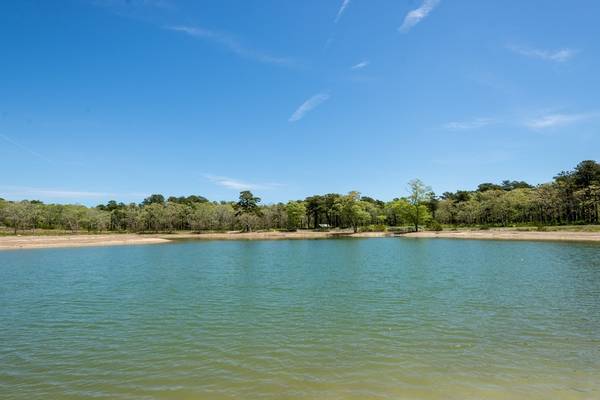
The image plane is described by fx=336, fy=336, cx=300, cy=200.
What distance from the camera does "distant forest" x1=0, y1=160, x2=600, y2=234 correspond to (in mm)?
88938

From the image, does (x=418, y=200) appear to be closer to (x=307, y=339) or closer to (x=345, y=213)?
(x=345, y=213)

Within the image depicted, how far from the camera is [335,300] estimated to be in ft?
57.7

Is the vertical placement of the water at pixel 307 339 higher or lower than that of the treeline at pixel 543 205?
lower

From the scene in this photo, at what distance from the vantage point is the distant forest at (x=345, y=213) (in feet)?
292

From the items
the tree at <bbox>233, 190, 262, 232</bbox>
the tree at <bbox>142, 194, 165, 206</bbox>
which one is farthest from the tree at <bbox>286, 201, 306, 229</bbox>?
the tree at <bbox>142, 194, 165, 206</bbox>

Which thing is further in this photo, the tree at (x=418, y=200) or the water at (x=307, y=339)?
the tree at (x=418, y=200)

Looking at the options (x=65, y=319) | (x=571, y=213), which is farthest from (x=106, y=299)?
(x=571, y=213)

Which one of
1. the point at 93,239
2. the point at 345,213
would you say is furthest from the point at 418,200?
the point at 93,239

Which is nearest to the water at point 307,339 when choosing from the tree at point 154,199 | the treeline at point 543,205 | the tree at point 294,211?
the treeline at point 543,205

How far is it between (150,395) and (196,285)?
50.6ft

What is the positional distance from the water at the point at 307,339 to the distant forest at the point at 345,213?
256 feet

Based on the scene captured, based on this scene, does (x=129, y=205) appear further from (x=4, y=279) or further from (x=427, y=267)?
(x=427, y=267)

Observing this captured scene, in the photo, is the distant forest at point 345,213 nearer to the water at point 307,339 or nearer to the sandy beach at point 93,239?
the sandy beach at point 93,239

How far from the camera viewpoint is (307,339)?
11664 mm
